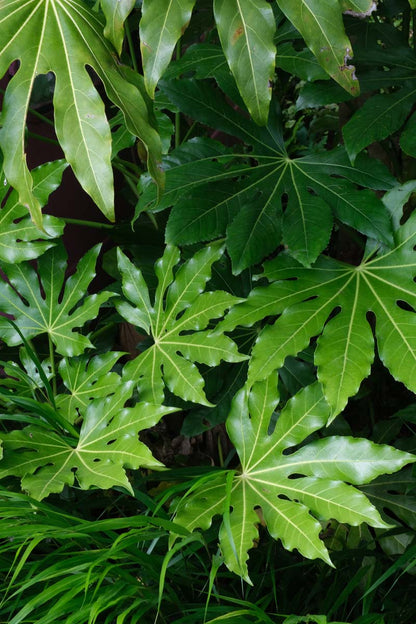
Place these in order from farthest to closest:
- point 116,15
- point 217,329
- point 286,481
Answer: point 217,329
point 286,481
point 116,15

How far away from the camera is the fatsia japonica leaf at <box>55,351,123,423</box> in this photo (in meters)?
1.18

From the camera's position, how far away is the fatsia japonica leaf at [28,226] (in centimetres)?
126

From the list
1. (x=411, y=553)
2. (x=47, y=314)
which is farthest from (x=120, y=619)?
(x=47, y=314)

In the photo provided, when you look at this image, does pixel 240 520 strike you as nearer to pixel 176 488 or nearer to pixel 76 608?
pixel 176 488

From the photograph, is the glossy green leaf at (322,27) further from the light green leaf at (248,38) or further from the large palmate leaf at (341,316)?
the large palmate leaf at (341,316)

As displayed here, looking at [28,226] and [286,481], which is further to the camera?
[28,226]

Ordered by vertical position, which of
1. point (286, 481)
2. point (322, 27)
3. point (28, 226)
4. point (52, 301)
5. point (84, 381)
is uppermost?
point (322, 27)

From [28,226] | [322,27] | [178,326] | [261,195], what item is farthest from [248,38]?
[28,226]

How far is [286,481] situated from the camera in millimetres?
983

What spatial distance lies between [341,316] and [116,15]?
1.84ft

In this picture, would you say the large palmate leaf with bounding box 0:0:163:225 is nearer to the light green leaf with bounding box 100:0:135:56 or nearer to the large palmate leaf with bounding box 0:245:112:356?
the light green leaf with bounding box 100:0:135:56

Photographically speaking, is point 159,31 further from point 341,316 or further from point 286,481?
point 286,481

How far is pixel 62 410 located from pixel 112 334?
54cm

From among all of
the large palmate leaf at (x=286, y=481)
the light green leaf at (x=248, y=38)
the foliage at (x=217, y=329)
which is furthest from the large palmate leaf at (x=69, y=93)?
the large palmate leaf at (x=286, y=481)
